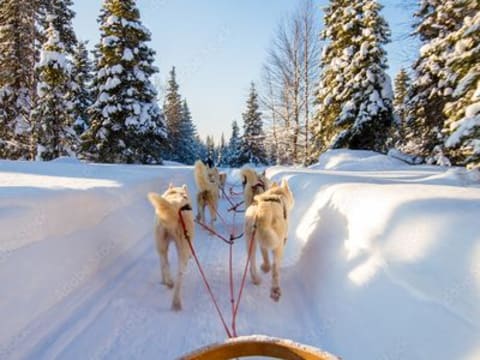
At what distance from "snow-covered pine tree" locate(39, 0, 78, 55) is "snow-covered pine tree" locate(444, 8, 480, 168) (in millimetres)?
19332

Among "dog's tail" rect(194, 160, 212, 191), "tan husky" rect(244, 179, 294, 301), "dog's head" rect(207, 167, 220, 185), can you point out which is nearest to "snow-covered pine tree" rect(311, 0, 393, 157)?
"dog's head" rect(207, 167, 220, 185)

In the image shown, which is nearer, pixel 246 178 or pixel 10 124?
pixel 246 178

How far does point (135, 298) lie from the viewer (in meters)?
3.64

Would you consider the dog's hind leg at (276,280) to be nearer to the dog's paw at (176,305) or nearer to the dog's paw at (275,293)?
the dog's paw at (275,293)

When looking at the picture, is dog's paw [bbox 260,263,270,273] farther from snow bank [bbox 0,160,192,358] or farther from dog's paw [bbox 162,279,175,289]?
snow bank [bbox 0,160,192,358]

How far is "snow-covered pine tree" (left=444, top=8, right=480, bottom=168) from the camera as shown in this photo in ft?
17.2

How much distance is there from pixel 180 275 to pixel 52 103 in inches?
677

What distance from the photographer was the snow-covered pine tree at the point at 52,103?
1630 cm

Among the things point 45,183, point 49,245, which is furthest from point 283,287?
point 45,183

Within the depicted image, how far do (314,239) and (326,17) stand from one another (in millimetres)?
18588

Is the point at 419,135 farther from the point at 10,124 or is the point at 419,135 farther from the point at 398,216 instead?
the point at 10,124

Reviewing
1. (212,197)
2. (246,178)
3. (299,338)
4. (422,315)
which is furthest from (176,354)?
(212,197)

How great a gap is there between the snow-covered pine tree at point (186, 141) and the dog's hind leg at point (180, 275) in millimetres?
43453

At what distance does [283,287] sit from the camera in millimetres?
4141
